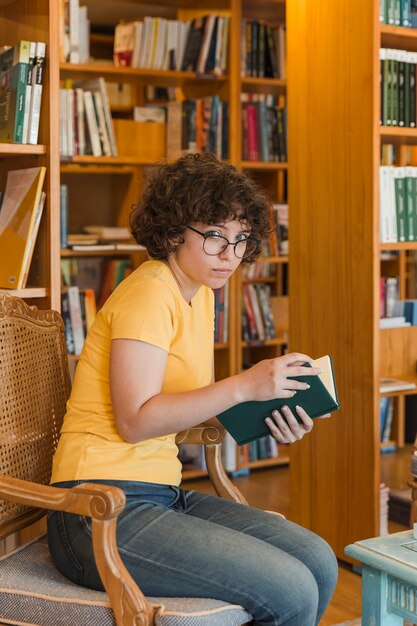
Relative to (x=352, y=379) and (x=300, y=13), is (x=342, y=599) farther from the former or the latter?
(x=300, y=13)

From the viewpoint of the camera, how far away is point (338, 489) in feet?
10.2

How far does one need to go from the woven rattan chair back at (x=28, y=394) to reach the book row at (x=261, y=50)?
245 cm

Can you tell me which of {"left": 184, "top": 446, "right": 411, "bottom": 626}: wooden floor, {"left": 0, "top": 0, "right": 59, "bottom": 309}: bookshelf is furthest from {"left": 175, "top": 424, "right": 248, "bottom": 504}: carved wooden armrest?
{"left": 184, "top": 446, "right": 411, "bottom": 626}: wooden floor

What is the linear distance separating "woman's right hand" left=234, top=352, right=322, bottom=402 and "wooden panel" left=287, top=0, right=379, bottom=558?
1246 millimetres

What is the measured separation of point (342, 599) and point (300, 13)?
1.94m

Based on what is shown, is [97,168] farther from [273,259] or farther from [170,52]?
[273,259]

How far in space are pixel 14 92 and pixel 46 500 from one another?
1.26m

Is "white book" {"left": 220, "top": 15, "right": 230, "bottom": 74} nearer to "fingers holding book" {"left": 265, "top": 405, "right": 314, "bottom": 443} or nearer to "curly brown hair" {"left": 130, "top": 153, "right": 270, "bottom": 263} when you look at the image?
"curly brown hair" {"left": 130, "top": 153, "right": 270, "bottom": 263}

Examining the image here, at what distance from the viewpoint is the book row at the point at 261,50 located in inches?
168

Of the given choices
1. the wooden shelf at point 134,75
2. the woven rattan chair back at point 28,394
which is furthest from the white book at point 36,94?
the wooden shelf at point 134,75

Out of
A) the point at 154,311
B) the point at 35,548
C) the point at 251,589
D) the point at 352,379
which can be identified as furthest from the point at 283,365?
the point at 352,379

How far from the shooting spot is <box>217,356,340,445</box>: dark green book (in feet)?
5.77

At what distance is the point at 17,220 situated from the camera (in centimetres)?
250

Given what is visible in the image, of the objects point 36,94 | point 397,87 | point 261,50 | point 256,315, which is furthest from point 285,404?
point 261,50
